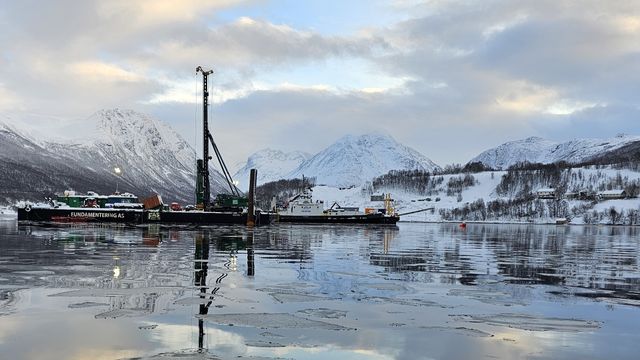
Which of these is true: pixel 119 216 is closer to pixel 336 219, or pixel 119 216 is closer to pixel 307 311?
pixel 336 219

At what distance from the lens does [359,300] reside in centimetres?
1584

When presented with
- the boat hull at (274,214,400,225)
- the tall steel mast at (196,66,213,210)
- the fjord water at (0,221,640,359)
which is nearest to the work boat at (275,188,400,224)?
the boat hull at (274,214,400,225)

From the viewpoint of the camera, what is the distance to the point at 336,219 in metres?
115

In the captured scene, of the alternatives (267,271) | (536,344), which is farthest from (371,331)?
(267,271)

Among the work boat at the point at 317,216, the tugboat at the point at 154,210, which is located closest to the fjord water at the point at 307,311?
the tugboat at the point at 154,210

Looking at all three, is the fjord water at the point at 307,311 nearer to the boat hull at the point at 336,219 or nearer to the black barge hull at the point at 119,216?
the black barge hull at the point at 119,216

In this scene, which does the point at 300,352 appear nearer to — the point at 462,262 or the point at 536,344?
the point at 536,344

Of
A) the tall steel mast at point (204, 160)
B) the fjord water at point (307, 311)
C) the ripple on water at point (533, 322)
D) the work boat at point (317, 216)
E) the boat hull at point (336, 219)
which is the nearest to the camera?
the fjord water at point (307, 311)

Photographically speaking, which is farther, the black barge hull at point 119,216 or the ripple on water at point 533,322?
the black barge hull at point 119,216

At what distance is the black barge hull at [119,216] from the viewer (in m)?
Result: 93.2

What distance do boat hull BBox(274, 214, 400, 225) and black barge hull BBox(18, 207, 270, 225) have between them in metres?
19.0

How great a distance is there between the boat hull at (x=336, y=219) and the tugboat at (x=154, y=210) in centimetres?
1286

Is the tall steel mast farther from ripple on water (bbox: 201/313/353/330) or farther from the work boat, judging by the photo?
ripple on water (bbox: 201/313/353/330)

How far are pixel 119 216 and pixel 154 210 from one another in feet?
17.5
